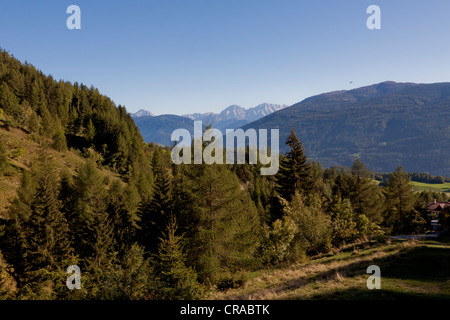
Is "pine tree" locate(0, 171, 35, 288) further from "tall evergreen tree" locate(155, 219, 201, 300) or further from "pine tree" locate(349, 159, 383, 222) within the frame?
"pine tree" locate(349, 159, 383, 222)

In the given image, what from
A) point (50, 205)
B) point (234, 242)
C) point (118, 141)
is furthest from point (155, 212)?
point (118, 141)

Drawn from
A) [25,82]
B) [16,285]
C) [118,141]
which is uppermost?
[25,82]

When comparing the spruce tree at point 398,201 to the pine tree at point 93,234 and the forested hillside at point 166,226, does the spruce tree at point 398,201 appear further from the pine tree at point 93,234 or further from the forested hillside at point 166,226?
the pine tree at point 93,234

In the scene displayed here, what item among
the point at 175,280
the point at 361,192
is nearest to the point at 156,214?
the point at 175,280

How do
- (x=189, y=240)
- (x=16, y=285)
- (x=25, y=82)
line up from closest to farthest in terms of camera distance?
1. (x=189, y=240)
2. (x=16, y=285)
3. (x=25, y=82)

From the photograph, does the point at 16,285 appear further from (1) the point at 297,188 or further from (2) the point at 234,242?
Answer: (1) the point at 297,188

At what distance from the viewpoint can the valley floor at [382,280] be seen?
11289mm

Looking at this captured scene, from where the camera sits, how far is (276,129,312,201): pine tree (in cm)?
3719

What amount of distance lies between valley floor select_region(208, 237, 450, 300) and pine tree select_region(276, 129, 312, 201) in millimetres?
17882

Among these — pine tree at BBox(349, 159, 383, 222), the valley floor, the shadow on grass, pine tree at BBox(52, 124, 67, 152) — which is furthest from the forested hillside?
the shadow on grass

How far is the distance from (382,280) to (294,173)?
2443cm

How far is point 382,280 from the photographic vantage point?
43.7ft

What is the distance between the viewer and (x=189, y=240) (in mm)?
22734
